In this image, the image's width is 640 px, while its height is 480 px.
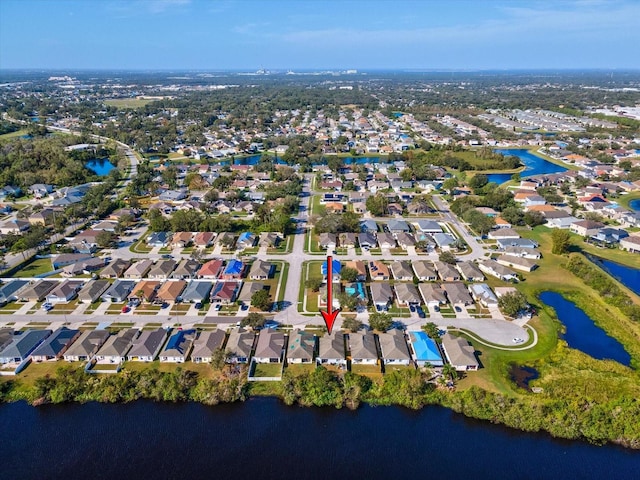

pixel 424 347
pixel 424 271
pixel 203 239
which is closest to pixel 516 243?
pixel 424 271

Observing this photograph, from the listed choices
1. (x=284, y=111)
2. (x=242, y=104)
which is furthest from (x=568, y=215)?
(x=242, y=104)

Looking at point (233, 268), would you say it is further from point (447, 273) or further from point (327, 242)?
point (447, 273)

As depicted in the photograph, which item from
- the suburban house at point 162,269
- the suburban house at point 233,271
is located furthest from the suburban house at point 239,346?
the suburban house at point 162,269

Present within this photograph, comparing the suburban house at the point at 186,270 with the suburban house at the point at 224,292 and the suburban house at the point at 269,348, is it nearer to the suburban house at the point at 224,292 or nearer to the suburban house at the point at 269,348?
the suburban house at the point at 224,292

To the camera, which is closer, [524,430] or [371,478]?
[371,478]

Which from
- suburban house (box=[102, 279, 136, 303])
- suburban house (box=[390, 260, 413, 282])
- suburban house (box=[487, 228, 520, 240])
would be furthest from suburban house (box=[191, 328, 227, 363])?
suburban house (box=[487, 228, 520, 240])

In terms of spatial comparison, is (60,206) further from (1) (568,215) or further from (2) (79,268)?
(1) (568,215)

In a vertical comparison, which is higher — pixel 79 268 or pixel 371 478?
pixel 79 268
